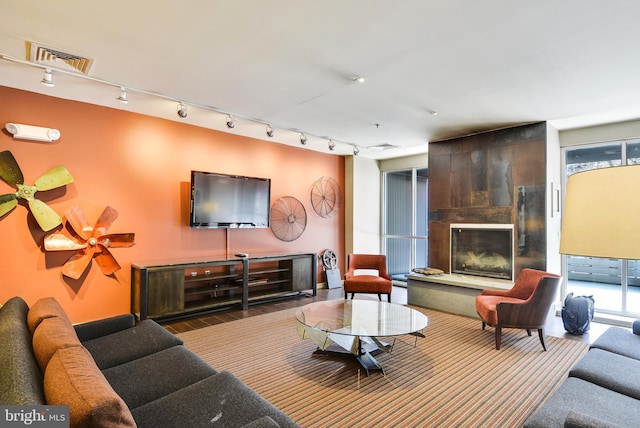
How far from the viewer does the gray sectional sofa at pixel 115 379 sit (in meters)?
1.12

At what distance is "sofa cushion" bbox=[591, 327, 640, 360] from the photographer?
7.78ft

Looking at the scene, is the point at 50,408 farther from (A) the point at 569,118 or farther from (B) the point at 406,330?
(A) the point at 569,118

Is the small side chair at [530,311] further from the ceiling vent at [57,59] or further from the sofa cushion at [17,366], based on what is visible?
the ceiling vent at [57,59]

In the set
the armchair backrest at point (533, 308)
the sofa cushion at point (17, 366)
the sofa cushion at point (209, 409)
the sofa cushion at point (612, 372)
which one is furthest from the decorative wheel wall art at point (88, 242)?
the sofa cushion at point (612, 372)

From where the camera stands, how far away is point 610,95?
3.62m

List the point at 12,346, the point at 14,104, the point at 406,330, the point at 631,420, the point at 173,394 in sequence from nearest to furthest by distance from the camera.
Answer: the point at 12,346 → the point at 631,420 → the point at 173,394 → the point at 406,330 → the point at 14,104

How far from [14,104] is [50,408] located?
12.9 feet

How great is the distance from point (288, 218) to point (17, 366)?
16.1ft

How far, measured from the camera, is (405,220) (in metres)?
7.33

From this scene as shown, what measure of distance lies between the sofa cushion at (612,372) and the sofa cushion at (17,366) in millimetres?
2744

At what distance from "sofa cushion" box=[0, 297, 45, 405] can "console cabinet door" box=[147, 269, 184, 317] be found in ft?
7.53

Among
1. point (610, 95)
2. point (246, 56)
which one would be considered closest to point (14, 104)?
point (246, 56)

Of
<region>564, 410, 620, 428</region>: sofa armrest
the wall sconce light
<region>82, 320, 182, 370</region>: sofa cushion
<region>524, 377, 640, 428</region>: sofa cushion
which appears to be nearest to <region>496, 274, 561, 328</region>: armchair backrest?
<region>524, 377, 640, 428</region>: sofa cushion

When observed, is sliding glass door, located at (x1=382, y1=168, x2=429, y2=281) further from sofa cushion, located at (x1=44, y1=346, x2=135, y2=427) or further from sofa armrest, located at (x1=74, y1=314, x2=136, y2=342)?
sofa cushion, located at (x1=44, y1=346, x2=135, y2=427)
